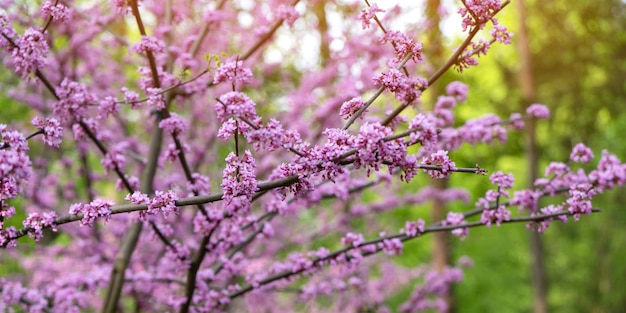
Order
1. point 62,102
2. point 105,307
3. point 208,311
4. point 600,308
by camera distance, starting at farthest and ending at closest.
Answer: point 600,308
point 105,307
point 208,311
point 62,102

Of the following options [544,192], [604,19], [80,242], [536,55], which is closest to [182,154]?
[544,192]

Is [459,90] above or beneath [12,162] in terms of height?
above

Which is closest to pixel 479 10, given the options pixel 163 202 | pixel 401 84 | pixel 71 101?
pixel 401 84

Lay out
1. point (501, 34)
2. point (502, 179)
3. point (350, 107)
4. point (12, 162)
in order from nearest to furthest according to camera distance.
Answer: point (12, 162), point (350, 107), point (501, 34), point (502, 179)

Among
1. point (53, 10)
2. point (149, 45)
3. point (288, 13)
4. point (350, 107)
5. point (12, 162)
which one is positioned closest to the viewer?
point (12, 162)

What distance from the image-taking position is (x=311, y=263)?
4.56 metres

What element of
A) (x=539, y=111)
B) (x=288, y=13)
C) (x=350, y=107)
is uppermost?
(x=288, y=13)

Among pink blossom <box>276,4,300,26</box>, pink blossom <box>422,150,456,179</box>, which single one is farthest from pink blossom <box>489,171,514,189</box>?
pink blossom <box>276,4,300,26</box>

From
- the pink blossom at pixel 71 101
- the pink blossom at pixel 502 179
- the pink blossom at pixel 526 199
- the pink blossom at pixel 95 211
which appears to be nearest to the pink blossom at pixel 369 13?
the pink blossom at pixel 502 179

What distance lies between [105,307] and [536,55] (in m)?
16.4

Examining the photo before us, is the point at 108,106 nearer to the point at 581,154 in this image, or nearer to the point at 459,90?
the point at 459,90

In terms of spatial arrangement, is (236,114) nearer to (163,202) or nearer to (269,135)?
(269,135)

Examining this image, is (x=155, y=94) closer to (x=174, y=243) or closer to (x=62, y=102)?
(x=62, y=102)

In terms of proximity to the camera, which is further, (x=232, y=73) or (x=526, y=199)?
(x=526, y=199)
